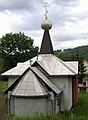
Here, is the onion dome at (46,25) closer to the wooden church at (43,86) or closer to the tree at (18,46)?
the wooden church at (43,86)

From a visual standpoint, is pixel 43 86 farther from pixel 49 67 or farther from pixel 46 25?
pixel 46 25

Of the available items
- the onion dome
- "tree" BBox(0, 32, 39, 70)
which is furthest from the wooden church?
"tree" BBox(0, 32, 39, 70)

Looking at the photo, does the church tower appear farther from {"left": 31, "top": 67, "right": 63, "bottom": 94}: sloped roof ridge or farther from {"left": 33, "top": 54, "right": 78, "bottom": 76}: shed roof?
{"left": 31, "top": 67, "right": 63, "bottom": 94}: sloped roof ridge

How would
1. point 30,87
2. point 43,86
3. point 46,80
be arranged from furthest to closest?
point 46,80
point 43,86
point 30,87

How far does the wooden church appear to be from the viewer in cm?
1734

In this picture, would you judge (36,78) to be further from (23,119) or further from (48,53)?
(23,119)

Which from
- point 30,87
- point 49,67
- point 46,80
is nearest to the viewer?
point 30,87

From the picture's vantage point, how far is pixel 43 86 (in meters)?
18.0

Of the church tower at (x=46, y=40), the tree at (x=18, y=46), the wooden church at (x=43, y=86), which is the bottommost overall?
the wooden church at (x=43, y=86)

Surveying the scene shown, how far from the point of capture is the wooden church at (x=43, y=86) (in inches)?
683

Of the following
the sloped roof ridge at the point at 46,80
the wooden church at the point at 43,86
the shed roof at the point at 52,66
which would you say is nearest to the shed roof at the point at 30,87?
the wooden church at the point at 43,86

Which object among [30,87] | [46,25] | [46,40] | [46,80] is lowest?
[30,87]

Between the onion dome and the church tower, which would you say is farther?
the onion dome

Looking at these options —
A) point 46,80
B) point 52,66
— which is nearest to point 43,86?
point 46,80
